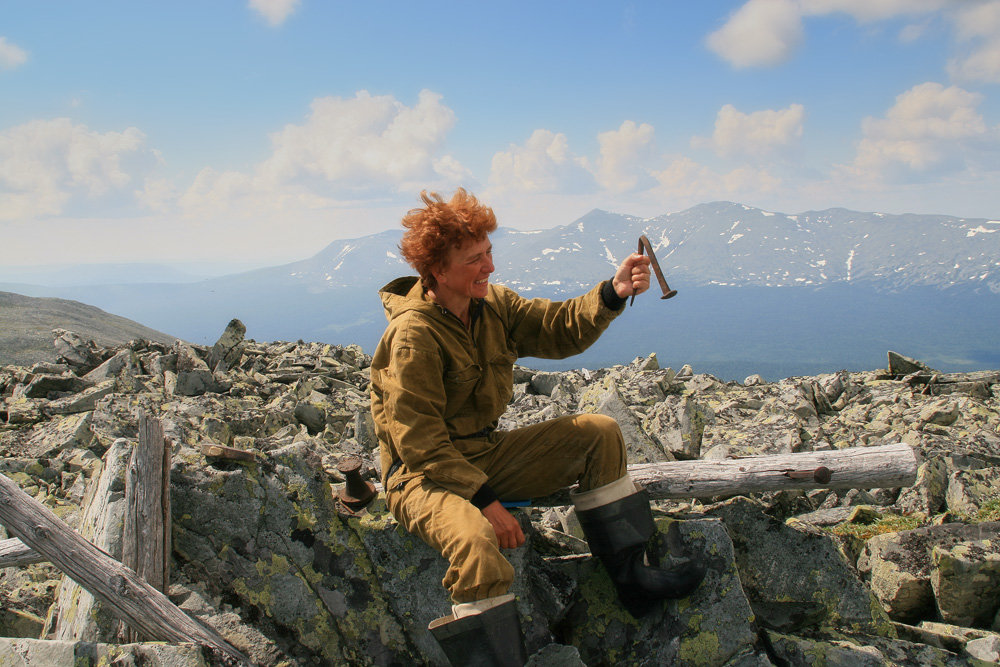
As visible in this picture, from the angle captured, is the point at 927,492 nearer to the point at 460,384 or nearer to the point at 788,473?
the point at 788,473

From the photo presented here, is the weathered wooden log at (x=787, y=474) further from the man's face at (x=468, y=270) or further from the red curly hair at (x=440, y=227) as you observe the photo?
the red curly hair at (x=440, y=227)

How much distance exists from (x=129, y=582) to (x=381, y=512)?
200cm

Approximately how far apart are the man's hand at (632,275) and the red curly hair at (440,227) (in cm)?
113

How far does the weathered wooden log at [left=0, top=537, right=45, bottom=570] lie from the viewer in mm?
5281

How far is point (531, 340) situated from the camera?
5.46 m

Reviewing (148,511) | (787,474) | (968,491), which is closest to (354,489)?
(148,511)

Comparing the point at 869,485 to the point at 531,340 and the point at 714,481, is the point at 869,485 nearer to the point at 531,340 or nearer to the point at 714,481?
the point at 714,481

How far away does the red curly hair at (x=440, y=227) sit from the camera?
476 centimetres

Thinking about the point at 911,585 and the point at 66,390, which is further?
the point at 66,390

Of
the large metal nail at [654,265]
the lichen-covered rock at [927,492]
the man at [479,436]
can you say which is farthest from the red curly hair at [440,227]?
the lichen-covered rock at [927,492]

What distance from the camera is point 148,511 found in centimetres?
477

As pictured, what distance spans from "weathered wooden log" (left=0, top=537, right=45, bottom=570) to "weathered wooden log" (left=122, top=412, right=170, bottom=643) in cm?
138

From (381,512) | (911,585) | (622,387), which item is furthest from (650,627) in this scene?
(622,387)

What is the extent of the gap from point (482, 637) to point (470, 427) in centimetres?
172
